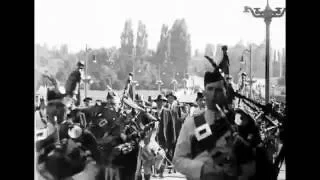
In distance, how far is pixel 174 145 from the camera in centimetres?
529

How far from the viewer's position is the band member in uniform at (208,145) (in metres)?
5.17

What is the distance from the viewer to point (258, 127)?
5258 mm

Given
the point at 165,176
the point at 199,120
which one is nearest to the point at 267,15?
the point at 199,120

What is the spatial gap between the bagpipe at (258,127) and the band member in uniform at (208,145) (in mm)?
103

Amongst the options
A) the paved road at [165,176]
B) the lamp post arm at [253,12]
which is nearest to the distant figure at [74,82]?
→ the paved road at [165,176]

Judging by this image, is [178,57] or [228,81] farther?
[178,57]

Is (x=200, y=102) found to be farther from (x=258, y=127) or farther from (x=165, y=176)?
(x=165, y=176)

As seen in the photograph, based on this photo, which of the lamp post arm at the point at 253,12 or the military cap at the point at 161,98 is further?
the military cap at the point at 161,98

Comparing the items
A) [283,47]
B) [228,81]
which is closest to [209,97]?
[228,81]

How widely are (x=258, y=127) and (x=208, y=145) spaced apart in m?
0.64

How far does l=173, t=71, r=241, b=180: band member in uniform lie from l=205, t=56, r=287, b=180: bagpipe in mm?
103

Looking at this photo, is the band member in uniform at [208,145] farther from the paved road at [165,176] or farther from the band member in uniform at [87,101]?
the band member in uniform at [87,101]
